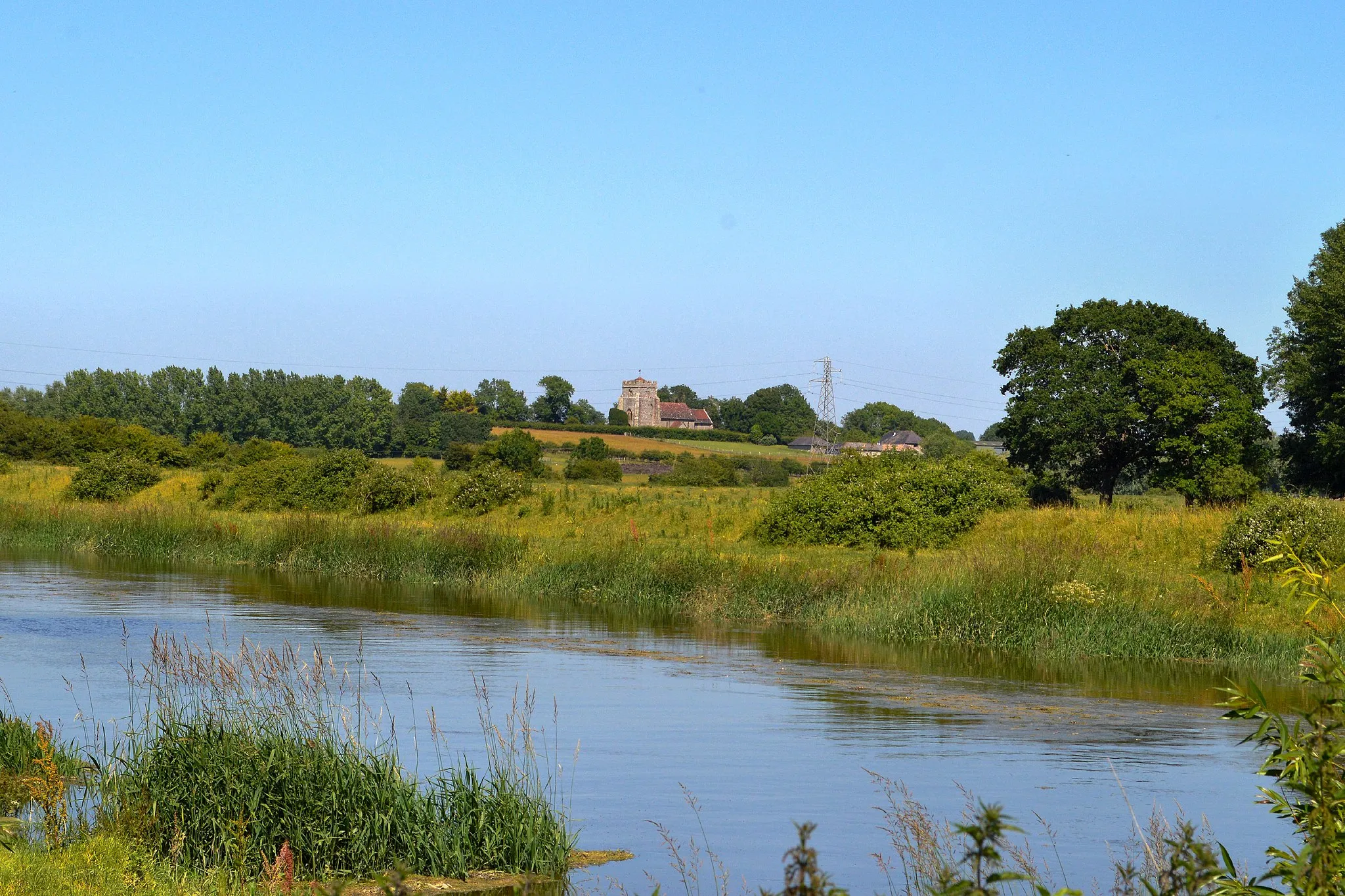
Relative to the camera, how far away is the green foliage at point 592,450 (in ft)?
293

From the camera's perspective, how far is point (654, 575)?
103ft

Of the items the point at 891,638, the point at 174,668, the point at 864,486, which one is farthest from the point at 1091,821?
the point at 864,486

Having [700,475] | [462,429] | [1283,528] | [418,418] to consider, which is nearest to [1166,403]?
[1283,528]

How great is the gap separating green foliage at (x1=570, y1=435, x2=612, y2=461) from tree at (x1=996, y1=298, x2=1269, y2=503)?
37.1 metres

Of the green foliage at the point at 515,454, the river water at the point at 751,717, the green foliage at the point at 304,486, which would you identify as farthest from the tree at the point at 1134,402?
the river water at the point at 751,717

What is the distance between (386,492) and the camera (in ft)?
176

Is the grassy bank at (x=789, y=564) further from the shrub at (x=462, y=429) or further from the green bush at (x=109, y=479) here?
the shrub at (x=462, y=429)

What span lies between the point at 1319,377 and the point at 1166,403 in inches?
262

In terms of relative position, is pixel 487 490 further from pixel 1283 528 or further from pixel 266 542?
pixel 1283 528

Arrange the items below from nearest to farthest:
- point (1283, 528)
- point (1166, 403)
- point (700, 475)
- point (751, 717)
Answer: point (751, 717), point (1283, 528), point (1166, 403), point (700, 475)

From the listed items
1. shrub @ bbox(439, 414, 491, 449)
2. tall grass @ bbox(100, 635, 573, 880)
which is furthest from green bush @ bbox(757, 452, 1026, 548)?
shrub @ bbox(439, 414, 491, 449)

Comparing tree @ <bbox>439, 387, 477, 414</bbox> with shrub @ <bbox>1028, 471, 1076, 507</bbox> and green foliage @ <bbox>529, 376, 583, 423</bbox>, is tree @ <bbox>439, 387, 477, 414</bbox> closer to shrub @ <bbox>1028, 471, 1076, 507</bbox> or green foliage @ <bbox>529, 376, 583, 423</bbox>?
green foliage @ <bbox>529, 376, 583, 423</bbox>

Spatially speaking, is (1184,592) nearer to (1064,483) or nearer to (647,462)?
(1064,483)

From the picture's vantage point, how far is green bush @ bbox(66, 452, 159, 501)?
58.5m
